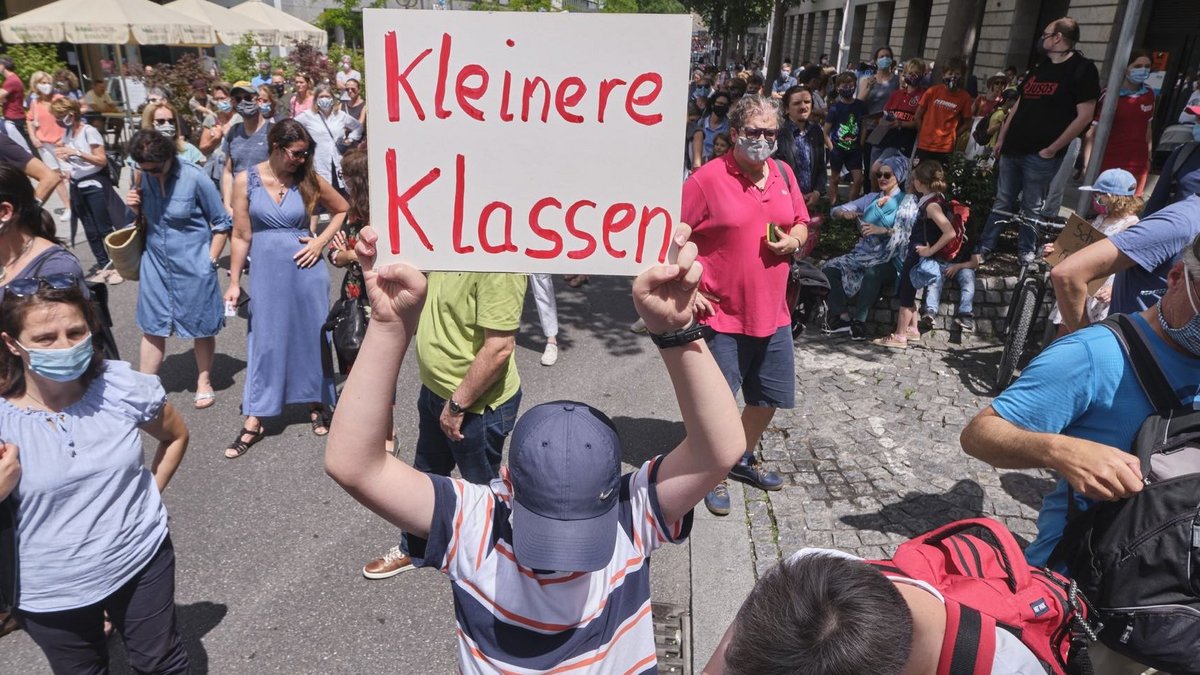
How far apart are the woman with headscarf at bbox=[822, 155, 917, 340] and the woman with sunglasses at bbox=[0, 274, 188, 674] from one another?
535 cm

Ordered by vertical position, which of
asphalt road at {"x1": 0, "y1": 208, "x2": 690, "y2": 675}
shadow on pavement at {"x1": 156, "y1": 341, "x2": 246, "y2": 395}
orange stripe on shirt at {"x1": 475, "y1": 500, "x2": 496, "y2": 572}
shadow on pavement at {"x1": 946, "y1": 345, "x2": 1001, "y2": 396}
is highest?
orange stripe on shirt at {"x1": 475, "y1": 500, "x2": 496, "y2": 572}

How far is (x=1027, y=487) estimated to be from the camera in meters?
4.25

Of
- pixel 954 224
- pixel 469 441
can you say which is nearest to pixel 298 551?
pixel 469 441

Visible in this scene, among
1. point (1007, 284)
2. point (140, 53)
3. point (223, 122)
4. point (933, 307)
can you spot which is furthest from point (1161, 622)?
point (140, 53)

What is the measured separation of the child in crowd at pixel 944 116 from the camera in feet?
28.6

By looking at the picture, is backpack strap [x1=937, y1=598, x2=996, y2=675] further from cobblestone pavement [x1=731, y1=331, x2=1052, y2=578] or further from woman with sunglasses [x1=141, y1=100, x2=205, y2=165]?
woman with sunglasses [x1=141, y1=100, x2=205, y2=165]

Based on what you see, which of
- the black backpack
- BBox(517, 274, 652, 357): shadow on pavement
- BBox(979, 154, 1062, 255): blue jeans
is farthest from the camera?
BBox(979, 154, 1062, 255): blue jeans

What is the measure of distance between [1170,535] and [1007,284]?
5287mm

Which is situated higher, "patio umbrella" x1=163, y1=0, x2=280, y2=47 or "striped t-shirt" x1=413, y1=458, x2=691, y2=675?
Result: "patio umbrella" x1=163, y1=0, x2=280, y2=47

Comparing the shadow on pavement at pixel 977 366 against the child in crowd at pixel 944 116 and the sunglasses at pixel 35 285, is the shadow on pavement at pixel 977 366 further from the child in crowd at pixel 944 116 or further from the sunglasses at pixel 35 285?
the sunglasses at pixel 35 285

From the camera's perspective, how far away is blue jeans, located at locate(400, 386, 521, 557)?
9.78 ft

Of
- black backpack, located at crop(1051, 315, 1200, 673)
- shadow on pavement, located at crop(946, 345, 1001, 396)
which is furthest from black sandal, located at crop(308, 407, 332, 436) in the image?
shadow on pavement, located at crop(946, 345, 1001, 396)

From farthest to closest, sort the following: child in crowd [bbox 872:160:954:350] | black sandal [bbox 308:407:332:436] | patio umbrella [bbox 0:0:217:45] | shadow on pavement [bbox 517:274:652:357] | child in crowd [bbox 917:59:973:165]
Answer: patio umbrella [bbox 0:0:217:45] < child in crowd [bbox 917:59:973:165] < shadow on pavement [bbox 517:274:652:357] < child in crowd [bbox 872:160:954:350] < black sandal [bbox 308:407:332:436]

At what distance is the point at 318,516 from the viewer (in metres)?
4.07
